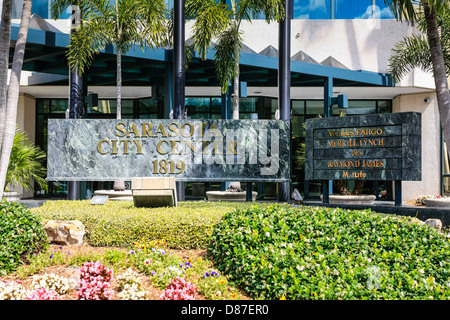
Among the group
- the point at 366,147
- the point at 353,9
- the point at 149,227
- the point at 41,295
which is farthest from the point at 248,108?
the point at 41,295

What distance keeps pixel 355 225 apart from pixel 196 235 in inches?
92.7

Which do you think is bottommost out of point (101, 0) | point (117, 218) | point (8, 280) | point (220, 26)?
point (8, 280)

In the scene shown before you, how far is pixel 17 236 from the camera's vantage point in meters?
6.39

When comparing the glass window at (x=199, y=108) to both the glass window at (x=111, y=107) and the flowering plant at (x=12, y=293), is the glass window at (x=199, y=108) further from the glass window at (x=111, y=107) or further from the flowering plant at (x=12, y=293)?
the flowering plant at (x=12, y=293)

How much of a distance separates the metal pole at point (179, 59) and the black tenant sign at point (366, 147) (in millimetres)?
3633

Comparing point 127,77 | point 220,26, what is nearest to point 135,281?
point 220,26

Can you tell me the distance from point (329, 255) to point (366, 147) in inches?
210

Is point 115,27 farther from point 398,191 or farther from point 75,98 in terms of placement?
point 398,191

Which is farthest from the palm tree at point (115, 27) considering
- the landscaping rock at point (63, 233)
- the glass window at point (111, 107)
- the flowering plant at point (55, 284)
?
the flowering plant at point (55, 284)

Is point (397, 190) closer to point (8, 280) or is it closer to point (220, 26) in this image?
point (220, 26)

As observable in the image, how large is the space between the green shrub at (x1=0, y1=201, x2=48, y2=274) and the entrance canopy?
25.8 ft

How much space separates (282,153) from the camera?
11352 millimetres

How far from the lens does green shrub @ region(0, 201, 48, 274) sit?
6125 mm

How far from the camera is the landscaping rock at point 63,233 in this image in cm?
757
